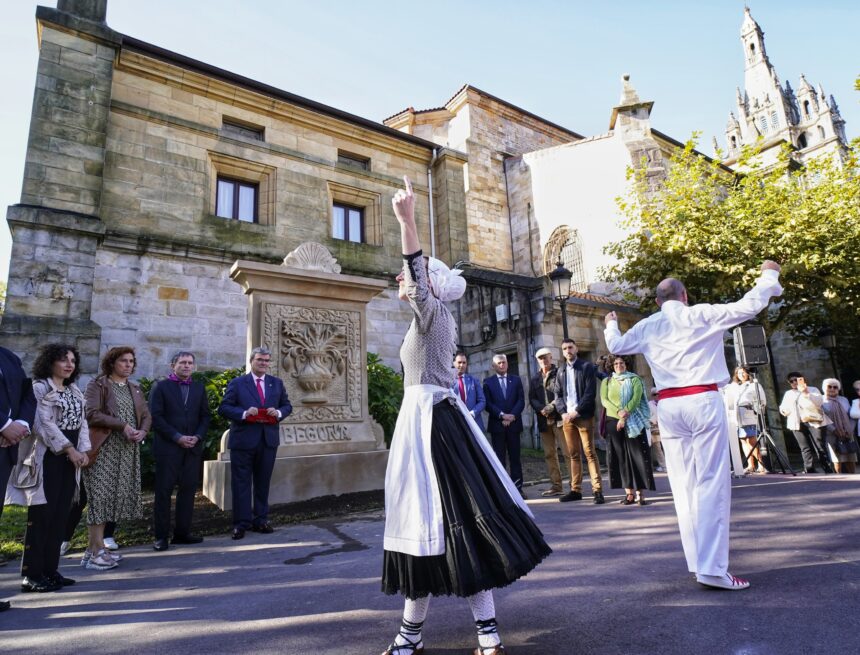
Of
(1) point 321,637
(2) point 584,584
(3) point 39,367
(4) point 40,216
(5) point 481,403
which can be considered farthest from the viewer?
(4) point 40,216

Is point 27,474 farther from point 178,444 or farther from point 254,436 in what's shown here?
point 254,436

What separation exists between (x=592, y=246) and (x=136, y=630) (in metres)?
18.2

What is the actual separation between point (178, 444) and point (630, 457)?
5.07 m

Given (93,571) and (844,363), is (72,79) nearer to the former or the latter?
(93,571)

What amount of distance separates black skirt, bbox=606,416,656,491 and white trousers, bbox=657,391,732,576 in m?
2.79

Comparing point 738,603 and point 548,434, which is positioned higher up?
point 548,434

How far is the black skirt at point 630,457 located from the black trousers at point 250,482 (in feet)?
13.5

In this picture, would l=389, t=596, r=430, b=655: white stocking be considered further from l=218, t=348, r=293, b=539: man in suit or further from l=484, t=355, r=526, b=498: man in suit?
l=484, t=355, r=526, b=498: man in suit


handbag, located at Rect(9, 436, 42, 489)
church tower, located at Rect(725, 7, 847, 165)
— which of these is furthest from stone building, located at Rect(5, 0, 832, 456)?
church tower, located at Rect(725, 7, 847, 165)

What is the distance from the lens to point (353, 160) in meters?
17.2

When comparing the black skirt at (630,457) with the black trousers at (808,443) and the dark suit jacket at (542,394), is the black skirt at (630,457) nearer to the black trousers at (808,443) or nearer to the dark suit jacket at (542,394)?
the dark suit jacket at (542,394)

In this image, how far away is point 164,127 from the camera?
13.4 metres

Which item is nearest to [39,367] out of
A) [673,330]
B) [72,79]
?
[673,330]

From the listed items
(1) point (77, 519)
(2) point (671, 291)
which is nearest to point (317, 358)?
(1) point (77, 519)
